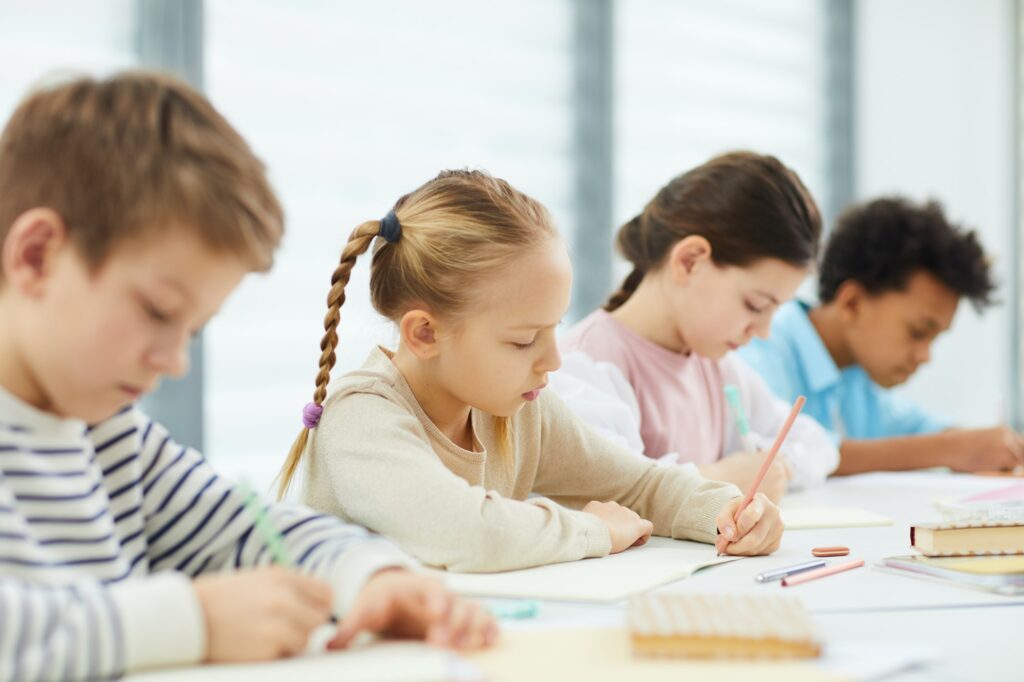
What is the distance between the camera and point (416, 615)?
2.32 feet

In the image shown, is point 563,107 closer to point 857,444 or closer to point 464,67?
point 464,67

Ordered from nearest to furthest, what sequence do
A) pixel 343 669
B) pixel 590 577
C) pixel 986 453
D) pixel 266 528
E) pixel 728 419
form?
pixel 343 669
pixel 266 528
pixel 590 577
pixel 728 419
pixel 986 453

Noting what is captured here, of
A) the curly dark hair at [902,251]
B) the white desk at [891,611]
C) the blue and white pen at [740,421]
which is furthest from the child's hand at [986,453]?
the white desk at [891,611]

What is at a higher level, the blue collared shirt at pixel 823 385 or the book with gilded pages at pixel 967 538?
the book with gilded pages at pixel 967 538

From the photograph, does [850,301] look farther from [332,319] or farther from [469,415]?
[332,319]

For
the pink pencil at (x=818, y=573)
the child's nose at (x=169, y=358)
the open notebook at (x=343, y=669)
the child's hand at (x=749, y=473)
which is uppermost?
the child's nose at (x=169, y=358)

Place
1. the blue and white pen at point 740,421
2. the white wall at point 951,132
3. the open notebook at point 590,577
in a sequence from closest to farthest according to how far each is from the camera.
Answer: the open notebook at point 590,577
the blue and white pen at point 740,421
the white wall at point 951,132

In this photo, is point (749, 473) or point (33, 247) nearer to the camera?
point (33, 247)

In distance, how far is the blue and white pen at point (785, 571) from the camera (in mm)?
947

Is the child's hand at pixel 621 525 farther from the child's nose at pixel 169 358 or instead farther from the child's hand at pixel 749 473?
the child's nose at pixel 169 358

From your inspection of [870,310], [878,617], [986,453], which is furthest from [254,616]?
[870,310]

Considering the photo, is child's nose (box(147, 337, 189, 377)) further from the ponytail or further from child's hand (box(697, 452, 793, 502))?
child's hand (box(697, 452, 793, 502))

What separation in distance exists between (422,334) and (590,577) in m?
0.34

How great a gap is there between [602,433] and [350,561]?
68 centimetres
